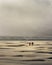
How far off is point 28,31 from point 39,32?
11 centimetres

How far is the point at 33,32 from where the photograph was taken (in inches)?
36.6

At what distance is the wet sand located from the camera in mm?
932

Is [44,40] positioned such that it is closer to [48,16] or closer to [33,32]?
[33,32]

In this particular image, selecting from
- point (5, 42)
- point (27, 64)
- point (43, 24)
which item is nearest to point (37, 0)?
point (43, 24)

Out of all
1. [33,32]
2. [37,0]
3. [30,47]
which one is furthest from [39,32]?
[37,0]

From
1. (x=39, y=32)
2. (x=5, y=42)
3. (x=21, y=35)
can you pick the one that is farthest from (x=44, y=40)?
(x=5, y=42)

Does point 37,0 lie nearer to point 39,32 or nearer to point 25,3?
point 25,3

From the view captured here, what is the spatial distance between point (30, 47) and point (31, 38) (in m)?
0.09

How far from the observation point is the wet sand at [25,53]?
93 cm

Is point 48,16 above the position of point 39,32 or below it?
above

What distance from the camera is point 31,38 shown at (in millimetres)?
931

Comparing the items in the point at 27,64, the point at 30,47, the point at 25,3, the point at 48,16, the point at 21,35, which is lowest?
the point at 27,64

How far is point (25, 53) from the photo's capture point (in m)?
0.94

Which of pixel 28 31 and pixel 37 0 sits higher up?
pixel 37 0
